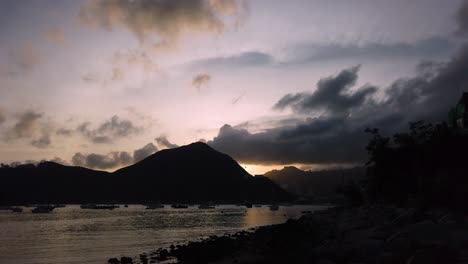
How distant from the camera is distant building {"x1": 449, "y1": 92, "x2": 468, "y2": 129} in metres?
80.0

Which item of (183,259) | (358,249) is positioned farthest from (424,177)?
(358,249)

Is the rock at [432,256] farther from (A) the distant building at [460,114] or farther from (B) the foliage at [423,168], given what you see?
(A) the distant building at [460,114]

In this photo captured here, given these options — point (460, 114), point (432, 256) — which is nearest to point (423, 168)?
point (460, 114)


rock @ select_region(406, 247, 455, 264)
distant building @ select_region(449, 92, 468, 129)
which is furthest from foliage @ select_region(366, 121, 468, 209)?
rock @ select_region(406, 247, 455, 264)

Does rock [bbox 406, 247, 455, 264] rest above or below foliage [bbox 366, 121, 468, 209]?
below

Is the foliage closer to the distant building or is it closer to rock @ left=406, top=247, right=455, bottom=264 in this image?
the distant building

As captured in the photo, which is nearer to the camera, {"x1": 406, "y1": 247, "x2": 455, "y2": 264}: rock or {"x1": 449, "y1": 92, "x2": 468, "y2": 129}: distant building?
{"x1": 406, "y1": 247, "x2": 455, "y2": 264}: rock

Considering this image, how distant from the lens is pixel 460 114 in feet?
274

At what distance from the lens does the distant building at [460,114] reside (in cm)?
8000

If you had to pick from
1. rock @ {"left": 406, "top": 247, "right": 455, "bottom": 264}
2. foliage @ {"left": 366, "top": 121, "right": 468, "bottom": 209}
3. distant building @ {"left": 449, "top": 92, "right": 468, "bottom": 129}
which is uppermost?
distant building @ {"left": 449, "top": 92, "right": 468, "bottom": 129}

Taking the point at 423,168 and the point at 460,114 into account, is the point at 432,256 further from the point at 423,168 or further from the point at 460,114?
the point at 460,114

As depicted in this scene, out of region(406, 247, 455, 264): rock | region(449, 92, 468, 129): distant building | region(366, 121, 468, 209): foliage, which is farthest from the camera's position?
region(449, 92, 468, 129): distant building

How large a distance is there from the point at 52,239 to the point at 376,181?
55443 millimetres

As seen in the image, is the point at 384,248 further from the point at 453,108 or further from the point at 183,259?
the point at 453,108
